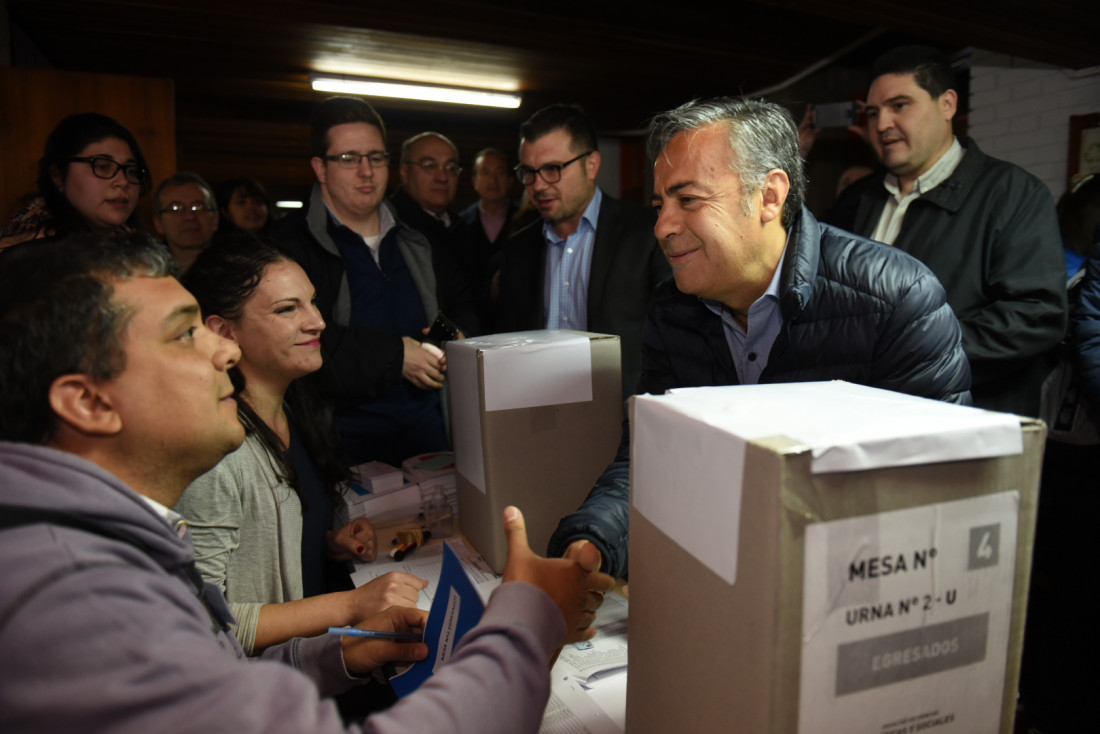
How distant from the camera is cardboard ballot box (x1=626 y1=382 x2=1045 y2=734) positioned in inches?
22.0

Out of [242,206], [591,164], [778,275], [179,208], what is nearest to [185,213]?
[179,208]

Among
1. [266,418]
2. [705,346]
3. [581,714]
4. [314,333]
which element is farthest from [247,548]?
[705,346]

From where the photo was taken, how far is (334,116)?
2266 millimetres

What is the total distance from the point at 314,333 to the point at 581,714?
108 cm

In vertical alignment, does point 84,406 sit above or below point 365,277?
below

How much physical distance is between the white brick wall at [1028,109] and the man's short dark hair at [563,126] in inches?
100

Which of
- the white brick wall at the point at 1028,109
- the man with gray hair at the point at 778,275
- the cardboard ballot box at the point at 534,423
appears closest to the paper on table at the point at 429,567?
the cardboard ballot box at the point at 534,423

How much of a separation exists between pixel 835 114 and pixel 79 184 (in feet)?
8.90

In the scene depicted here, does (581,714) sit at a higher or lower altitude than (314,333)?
lower

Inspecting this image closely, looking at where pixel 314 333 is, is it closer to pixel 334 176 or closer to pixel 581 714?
pixel 334 176

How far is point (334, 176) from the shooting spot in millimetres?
2264

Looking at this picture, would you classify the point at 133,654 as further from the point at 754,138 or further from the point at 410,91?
the point at 410,91

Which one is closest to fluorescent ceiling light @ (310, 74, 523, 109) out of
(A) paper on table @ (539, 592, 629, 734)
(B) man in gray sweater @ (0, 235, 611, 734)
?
(B) man in gray sweater @ (0, 235, 611, 734)

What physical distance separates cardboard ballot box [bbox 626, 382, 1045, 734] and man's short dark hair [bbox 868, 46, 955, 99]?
1.81 m
